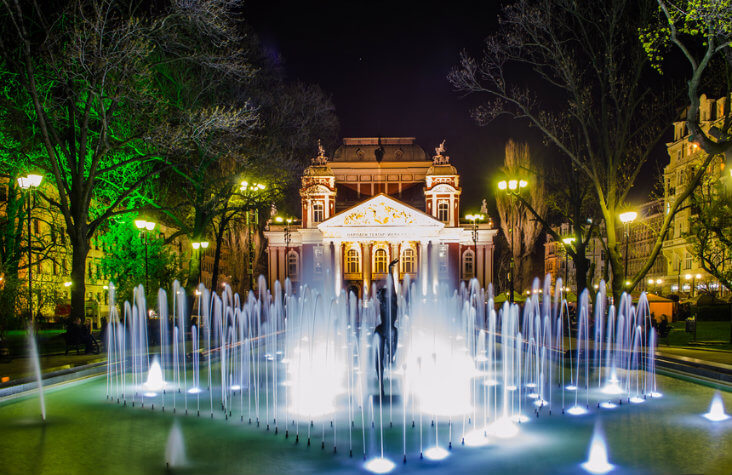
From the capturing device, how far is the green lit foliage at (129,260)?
2856cm

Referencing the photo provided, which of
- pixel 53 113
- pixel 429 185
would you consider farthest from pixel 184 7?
pixel 429 185

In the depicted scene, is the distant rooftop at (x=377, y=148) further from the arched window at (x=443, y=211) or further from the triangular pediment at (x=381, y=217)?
the triangular pediment at (x=381, y=217)

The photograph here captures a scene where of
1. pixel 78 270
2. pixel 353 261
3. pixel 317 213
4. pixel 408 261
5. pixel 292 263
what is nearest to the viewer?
pixel 78 270

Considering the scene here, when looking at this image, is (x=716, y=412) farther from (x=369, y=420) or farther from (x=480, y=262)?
(x=480, y=262)

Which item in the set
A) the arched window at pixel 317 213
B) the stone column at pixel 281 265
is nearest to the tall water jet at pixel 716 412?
the stone column at pixel 281 265

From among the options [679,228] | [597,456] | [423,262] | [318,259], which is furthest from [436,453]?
[318,259]

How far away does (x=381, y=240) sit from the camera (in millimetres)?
64625

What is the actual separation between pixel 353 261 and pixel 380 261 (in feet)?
10.4

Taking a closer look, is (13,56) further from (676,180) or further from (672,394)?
(676,180)

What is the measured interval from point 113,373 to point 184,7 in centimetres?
969

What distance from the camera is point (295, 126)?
2652 cm

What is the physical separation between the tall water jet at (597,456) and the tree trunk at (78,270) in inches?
567

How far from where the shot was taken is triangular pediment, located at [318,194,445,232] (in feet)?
209

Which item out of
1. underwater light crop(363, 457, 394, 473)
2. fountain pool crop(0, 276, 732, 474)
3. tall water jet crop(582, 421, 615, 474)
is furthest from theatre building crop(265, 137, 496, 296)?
underwater light crop(363, 457, 394, 473)
